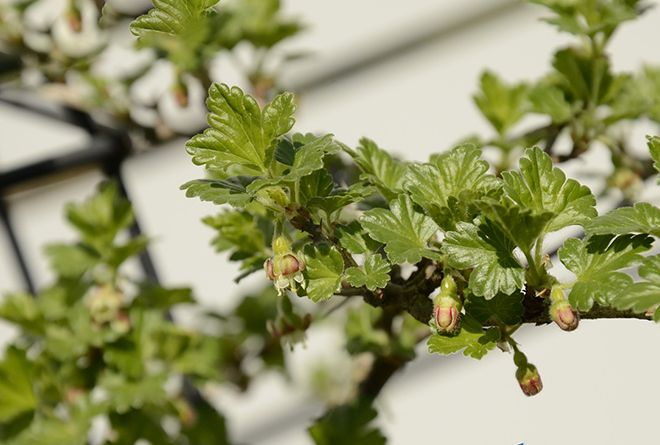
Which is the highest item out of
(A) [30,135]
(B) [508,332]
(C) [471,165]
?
(A) [30,135]

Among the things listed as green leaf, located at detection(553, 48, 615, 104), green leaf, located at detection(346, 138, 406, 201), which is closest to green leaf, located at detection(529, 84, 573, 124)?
green leaf, located at detection(553, 48, 615, 104)

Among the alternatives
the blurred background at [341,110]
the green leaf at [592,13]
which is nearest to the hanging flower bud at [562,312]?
the green leaf at [592,13]

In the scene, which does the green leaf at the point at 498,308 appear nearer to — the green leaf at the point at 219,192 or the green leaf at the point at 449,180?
the green leaf at the point at 449,180

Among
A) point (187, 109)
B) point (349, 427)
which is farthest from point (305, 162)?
point (187, 109)

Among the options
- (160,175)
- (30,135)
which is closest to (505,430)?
(160,175)

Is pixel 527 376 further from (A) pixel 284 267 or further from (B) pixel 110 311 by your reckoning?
(B) pixel 110 311

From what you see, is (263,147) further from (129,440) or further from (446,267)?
(129,440)
